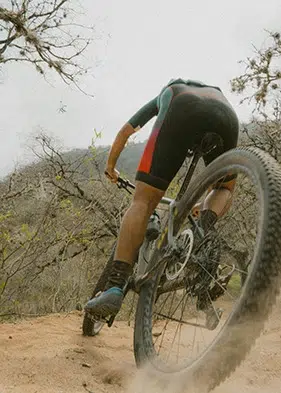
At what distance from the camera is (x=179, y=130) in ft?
8.34

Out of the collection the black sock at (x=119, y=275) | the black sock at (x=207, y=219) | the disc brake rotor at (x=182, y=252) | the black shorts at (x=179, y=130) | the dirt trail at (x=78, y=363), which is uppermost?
the black shorts at (x=179, y=130)

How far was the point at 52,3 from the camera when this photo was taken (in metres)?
13.3

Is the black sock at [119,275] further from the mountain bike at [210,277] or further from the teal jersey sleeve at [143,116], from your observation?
the teal jersey sleeve at [143,116]

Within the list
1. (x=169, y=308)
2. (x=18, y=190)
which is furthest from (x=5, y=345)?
(x=18, y=190)

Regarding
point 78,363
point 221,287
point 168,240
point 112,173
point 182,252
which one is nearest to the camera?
point 221,287

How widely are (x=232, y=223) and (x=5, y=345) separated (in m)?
1.94

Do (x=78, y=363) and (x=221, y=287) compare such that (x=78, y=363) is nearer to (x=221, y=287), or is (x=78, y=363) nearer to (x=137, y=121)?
(x=221, y=287)

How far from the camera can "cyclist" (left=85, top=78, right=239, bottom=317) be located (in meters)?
2.54

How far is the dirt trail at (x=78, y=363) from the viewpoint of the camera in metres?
2.52

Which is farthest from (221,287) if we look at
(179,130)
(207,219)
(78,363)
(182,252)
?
(78,363)

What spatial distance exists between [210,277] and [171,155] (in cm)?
75

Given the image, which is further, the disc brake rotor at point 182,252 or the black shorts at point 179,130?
the black shorts at point 179,130

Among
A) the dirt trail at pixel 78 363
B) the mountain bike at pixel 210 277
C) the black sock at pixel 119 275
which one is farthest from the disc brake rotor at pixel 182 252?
the dirt trail at pixel 78 363

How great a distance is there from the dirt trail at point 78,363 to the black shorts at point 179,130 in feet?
3.46
